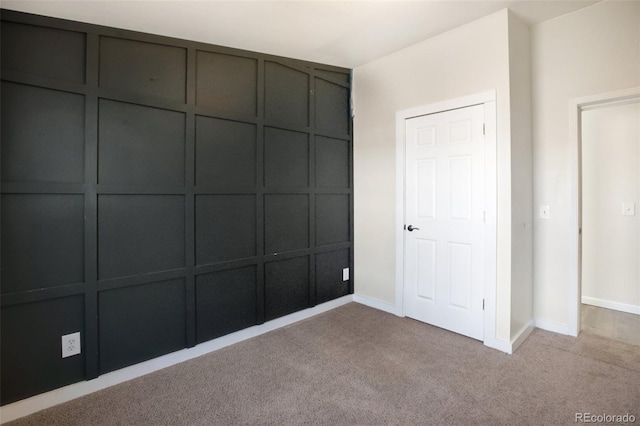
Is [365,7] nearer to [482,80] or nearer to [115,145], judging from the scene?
[482,80]

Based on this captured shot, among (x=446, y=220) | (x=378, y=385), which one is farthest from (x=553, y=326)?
(x=378, y=385)

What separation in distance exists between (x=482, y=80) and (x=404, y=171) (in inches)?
40.6

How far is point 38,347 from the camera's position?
77.0 inches

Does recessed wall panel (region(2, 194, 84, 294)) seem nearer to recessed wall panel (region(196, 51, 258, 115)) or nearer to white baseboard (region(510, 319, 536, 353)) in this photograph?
recessed wall panel (region(196, 51, 258, 115))

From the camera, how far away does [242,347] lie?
8.89 feet

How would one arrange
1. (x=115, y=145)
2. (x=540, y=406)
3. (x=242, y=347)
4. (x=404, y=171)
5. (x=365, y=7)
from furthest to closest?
1. (x=404, y=171)
2. (x=242, y=347)
3. (x=365, y=7)
4. (x=115, y=145)
5. (x=540, y=406)

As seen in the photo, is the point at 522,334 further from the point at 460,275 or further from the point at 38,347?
the point at 38,347

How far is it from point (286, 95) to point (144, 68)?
1242mm

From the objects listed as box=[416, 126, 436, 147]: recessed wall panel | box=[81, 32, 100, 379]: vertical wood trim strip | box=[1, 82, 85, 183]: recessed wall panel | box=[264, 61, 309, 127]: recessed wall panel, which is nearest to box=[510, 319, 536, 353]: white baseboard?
box=[416, 126, 436, 147]: recessed wall panel

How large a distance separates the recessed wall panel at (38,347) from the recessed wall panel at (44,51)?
1.42 meters

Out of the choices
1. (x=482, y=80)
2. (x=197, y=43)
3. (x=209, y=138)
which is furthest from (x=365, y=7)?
(x=209, y=138)

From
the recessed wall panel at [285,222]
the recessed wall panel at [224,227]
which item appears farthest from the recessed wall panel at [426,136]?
the recessed wall panel at [224,227]

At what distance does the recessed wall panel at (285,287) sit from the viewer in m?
3.01

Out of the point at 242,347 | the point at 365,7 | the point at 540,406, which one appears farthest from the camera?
the point at 242,347
